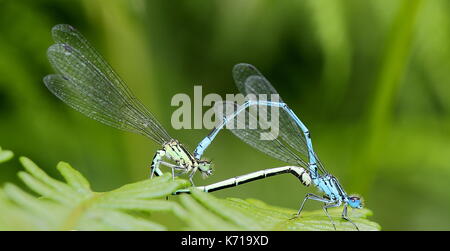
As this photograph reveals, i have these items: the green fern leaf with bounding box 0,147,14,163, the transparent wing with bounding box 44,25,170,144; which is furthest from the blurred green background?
the green fern leaf with bounding box 0,147,14,163

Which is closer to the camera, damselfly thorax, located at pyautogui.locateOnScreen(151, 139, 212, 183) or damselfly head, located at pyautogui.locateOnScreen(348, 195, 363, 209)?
damselfly head, located at pyautogui.locateOnScreen(348, 195, 363, 209)

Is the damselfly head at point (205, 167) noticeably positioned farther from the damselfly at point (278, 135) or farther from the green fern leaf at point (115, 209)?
the green fern leaf at point (115, 209)

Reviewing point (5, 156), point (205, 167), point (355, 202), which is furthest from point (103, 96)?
point (355, 202)

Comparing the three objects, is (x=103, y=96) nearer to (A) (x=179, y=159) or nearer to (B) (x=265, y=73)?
(A) (x=179, y=159)

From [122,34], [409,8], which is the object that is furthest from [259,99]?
[122,34]

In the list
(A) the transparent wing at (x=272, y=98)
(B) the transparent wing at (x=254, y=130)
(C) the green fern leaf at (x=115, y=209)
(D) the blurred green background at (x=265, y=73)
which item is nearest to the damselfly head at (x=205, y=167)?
(B) the transparent wing at (x=254, y=130)

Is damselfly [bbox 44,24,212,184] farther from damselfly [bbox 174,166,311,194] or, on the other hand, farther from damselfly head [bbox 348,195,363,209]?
damselfly head [bbox 348,195,363,209]

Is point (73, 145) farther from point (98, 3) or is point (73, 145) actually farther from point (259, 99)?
point (259, 99)
